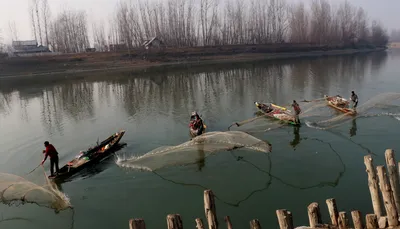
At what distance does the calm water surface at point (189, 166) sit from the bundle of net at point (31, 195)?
0.86 ft

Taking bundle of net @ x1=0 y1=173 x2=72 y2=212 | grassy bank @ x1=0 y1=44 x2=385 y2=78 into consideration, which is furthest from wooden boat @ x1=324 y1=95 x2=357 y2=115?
grassy bank @ x1=0 y1=44 x2=385 y2=78

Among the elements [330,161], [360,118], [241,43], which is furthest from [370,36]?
[330,161]

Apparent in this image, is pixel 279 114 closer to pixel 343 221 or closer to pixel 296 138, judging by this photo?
pixel 296 138

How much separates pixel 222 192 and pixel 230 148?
2.98m

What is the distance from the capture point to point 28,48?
73.2 meters

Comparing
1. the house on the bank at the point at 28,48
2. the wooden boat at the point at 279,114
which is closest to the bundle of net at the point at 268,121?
the wooden boat at the point at 279,114

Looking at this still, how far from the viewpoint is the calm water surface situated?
1050cm

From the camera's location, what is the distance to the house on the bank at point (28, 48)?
7062 cm

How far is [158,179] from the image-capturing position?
12727mm

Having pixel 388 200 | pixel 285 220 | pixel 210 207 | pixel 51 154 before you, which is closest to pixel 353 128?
pixel 388 200

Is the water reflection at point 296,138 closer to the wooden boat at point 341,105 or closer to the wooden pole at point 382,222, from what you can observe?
the wooden boat at point 341,105

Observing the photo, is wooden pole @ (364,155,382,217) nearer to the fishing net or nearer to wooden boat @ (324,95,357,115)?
the fishing net

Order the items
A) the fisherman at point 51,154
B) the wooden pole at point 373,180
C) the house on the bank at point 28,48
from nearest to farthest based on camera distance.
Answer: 1. the wooden pole at point 373,180
2. the fisherman at point 51,154
3. the house on the bank at point 28,48

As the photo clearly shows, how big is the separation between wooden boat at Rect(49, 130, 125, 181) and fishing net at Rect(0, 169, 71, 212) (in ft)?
6.19
